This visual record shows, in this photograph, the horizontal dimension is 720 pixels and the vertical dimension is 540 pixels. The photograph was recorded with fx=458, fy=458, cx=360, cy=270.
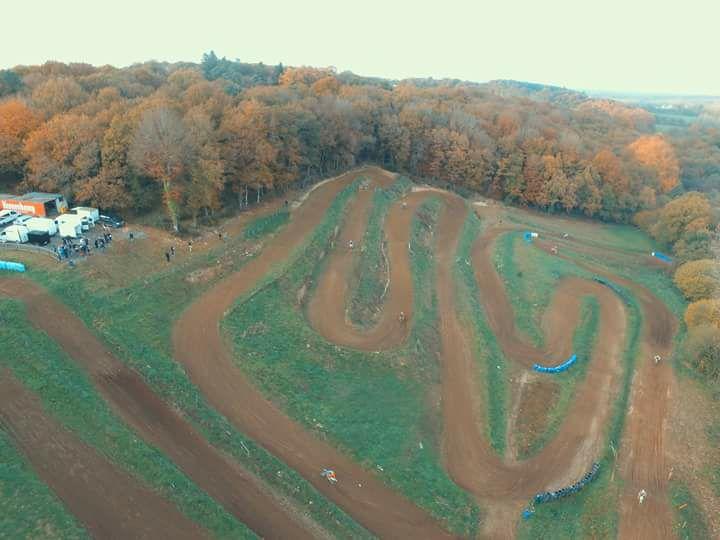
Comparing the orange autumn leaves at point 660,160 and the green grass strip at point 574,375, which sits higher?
the orange autumn leaves at point 660,160

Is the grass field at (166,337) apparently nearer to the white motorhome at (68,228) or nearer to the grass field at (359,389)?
the grass field at (359,389)

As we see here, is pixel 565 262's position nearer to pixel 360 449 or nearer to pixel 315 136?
pixel 315 136

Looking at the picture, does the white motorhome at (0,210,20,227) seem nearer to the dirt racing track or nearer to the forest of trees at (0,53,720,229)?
the forest of trees at (0,53,720,229)

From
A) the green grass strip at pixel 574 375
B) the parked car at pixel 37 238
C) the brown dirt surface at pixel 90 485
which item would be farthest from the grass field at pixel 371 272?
the parked car at pixel 37 238

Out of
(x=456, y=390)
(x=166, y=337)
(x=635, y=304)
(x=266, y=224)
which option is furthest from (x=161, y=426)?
(x=635, y=304)

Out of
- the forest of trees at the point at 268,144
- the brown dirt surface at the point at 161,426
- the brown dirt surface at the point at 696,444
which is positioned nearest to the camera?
the brown dirt surface at the point at 161,426

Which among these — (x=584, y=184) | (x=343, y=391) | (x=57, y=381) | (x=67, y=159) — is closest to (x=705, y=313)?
(x=343, y=391)
